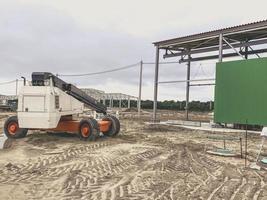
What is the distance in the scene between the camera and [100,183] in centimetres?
802

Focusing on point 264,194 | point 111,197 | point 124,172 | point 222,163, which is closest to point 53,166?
point 124,172

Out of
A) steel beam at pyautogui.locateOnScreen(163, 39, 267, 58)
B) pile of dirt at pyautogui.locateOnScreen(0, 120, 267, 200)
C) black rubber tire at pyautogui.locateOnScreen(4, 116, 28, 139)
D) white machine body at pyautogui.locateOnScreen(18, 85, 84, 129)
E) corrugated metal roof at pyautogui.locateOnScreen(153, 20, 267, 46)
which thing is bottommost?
pile of dirt at pyautogui.locateOnScreen(0, 120, 267, 200)

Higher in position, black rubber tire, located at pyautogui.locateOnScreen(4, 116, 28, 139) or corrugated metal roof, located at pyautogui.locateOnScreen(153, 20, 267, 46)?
corrugated metal roof, located at pyautogui.locateOnScreen(153, 20, 267, 46)

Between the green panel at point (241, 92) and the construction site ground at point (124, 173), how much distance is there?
680 cm

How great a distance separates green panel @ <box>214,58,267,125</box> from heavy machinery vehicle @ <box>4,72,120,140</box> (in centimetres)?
774

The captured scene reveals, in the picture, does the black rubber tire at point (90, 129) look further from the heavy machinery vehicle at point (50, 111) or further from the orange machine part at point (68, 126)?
the orange machine part at point (68, 126)

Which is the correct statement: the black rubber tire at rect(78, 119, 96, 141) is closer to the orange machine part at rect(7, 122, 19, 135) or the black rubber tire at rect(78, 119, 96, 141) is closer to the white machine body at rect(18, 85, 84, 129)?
the white machine body at rect(18, 85, 84, 129)

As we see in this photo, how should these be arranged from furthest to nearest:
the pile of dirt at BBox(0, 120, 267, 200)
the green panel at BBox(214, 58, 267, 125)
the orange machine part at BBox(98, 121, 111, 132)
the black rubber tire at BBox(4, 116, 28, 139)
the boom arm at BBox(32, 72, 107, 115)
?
the green panel at BBox(214, 58, 267, 125) → the orange machine part at BBox(98, 121, 111, 132) → the black rubber tire at BBox(4, 116, 28, 139) → the boom arm at BBox(32, 72, 107, 115) → the pile of dirt at BBox(0, 120, 267, 200)

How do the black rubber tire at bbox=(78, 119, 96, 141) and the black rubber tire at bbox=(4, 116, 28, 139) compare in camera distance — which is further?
the black rubber tire at bbox=(4, 116, 28, 139)

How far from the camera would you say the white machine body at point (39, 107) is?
14906mm

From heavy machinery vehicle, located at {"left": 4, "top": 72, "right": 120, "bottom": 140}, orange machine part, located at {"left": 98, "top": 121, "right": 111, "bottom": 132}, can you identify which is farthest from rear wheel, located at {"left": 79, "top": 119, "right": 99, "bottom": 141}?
orange machine part, located at {"left": 98, "top": 121, "right": 111, "bottom": 132}

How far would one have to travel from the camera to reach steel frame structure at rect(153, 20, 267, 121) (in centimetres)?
2233

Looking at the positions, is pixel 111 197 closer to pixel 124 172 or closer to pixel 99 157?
pixel 124 172

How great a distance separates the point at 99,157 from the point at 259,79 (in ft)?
39.8
